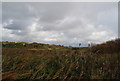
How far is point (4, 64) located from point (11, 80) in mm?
1038

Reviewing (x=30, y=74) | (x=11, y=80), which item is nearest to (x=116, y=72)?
(x=30, y=74)

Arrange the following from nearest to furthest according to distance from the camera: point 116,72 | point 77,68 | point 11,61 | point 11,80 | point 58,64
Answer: point 11,80 → point 116,72 → point 77,68 → point 58,64 → point 11,61

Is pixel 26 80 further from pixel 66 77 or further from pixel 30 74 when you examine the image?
pixel 66 77

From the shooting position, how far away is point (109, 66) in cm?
285

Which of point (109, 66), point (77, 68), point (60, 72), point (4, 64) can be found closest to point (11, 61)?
point (4, 64)

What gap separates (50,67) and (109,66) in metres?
1.55

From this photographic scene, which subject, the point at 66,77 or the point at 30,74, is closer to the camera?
the point at 66,77

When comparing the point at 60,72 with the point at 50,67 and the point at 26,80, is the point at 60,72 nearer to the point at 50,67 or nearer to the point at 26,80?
the point at 50,67

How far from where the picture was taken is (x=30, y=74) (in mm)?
2584

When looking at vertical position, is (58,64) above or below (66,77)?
above

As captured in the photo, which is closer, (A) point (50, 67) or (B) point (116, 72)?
(B) point (116, 72)

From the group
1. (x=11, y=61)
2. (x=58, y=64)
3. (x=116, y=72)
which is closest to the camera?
(x=116, y=72)

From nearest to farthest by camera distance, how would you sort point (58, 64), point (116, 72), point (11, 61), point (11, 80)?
point (11, 80) < point (116, 72) < point (58, 64) < point (11, 61)

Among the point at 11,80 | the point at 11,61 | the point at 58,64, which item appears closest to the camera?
the point at 11,80
